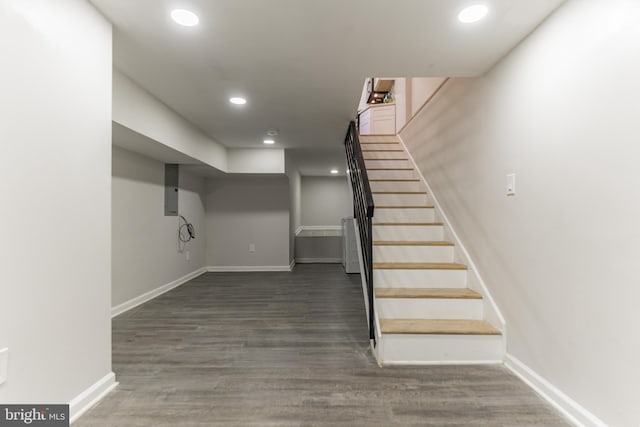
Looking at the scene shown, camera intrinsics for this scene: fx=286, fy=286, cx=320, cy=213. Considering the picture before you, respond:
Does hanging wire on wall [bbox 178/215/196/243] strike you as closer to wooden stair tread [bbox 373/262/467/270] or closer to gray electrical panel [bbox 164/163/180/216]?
gray electrical panel [bbox 164/163/180/216]

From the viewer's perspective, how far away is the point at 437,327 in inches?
77.0

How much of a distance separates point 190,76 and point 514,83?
2.30m

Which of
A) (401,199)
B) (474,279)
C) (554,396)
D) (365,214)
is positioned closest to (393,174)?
(401,199)

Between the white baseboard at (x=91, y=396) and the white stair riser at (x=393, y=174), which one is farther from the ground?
the white stair riser at (x=393, y=174)

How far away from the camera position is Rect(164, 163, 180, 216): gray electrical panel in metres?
4.00

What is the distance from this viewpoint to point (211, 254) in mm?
5426

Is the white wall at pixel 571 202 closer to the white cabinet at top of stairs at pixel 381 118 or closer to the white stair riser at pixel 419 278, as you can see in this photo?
the white stair riser at pixel 419 278

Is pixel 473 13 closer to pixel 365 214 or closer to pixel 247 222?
pixel 365 214

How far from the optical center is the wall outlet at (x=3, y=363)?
104 centimetres

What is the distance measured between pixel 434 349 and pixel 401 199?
70.5 inches

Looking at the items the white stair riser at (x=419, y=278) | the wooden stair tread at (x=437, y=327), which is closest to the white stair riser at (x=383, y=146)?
the white stair riser at (x=419, y=278)

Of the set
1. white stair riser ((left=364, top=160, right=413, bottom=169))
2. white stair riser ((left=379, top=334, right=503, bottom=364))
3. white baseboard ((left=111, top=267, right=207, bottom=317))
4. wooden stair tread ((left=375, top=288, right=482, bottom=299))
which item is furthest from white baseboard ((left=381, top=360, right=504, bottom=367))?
white baseboard ((left=111, top=267, right=207, bottom=317))

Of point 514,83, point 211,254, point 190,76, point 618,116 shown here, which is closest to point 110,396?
point 190,76

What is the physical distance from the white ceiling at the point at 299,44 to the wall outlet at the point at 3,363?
1.63 meters
